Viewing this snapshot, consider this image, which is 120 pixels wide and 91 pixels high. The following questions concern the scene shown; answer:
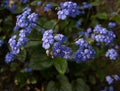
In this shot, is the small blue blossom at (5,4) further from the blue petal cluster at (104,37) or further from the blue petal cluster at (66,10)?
the blue petal cluster at (104,37)

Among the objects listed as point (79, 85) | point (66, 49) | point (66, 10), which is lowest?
point (79, 85)

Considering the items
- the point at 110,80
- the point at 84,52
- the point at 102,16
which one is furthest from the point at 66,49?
the point at 102,16

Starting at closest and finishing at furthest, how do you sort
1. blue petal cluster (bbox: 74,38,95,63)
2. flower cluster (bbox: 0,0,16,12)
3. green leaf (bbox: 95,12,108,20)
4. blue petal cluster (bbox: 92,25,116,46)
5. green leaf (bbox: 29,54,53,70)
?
1. blue petal cluster (bbox: 74,38,95,63)
2. blue petal cluster (bbox: 92,25,116,46)
3. green leaf (bbox: 29,54,53,70)
4. green leaf (bbox: 95,12,108,20)
5. flower cluster (bbox: 0,0,16,12)

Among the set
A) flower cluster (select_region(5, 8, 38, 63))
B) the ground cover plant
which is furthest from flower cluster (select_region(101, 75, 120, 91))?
flower cluster (select_region(5, 8, 38, 63))

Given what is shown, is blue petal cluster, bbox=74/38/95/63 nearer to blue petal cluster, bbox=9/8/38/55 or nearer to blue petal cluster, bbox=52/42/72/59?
blue petal cluster, bbox=52/42/72/59

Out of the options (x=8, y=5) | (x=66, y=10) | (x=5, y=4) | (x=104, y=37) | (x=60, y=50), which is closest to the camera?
(x=60, y=50)

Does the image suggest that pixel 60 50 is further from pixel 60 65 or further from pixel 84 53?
pixel 60 65

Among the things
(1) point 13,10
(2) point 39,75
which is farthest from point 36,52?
(1) point 13,10
